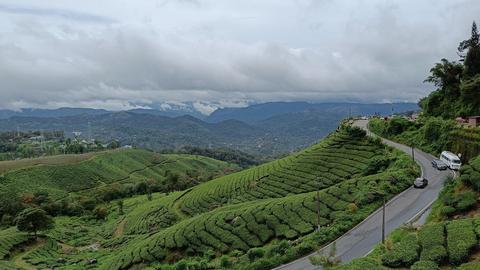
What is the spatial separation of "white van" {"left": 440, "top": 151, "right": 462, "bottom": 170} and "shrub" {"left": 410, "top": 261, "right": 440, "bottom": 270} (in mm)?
30684

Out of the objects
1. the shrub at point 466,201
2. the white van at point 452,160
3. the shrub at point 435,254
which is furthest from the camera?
the white van at point 452,160

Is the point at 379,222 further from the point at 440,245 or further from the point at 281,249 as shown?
the point at 440,245

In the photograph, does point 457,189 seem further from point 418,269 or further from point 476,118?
point 476,118

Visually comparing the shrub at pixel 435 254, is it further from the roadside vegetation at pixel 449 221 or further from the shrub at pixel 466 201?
the shrub at pixel 466 201

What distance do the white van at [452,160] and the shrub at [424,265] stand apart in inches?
1208

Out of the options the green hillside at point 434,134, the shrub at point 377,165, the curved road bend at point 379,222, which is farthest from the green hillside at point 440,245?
the shrub at point 377,165

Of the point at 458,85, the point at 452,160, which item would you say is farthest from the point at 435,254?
the point at 458,85

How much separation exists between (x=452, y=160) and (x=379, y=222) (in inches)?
725

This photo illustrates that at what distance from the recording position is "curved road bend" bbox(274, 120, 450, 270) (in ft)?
111

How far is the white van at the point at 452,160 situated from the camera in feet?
164

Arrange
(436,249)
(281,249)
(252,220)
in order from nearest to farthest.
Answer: (436,249) < (281,249) < (252,220)

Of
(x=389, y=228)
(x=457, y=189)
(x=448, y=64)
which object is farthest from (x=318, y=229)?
(x=448, y=64)

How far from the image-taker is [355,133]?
240 ft

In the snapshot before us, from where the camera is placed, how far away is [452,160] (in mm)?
50906
